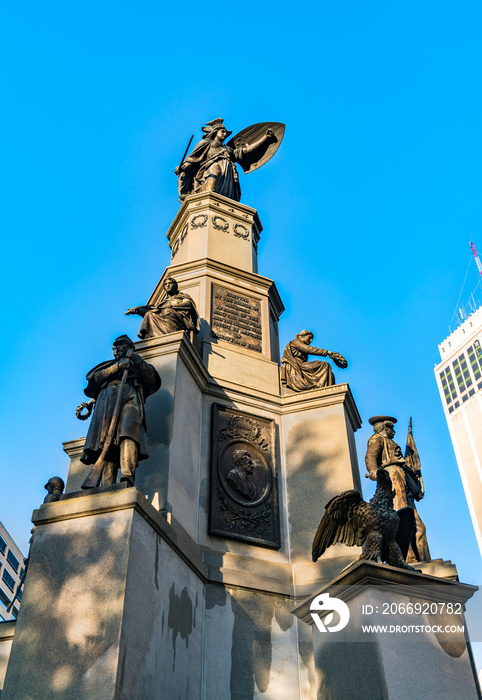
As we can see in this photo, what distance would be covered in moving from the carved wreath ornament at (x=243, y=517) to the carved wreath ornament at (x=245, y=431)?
1196mm

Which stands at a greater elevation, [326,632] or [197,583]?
[197,583]

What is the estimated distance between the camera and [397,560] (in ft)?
25.4

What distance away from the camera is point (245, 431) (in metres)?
11.8

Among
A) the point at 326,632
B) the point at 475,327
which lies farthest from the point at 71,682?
the point at 475,327

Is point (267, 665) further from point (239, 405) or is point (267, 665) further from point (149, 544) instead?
point (239, 405)

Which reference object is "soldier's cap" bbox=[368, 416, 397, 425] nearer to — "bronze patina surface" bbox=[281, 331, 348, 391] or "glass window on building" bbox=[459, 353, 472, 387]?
"bronze patina surface" bbox=[281, 331, 348, 391]

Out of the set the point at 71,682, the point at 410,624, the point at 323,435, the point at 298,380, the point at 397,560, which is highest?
the point at 298,380

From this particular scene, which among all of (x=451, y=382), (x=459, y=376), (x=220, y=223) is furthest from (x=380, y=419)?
(x=451, y=382)

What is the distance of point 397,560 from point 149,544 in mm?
2852

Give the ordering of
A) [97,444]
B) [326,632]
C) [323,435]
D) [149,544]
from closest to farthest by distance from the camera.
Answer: [326,632], [149,544], [97,444], [323,435]

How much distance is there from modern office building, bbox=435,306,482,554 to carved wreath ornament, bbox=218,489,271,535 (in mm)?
111605

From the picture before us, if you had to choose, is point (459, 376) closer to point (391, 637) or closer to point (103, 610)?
point (391, 637)

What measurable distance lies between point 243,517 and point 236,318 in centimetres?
494

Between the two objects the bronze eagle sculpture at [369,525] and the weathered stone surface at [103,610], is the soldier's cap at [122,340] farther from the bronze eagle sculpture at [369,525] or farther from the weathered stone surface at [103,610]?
the bronze eagle sculpture at [369,525]
